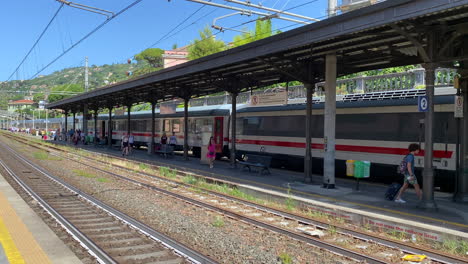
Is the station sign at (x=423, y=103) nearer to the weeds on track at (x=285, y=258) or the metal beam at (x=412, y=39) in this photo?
the metal beam at (x=412, y=39)

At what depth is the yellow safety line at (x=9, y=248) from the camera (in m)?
5.43

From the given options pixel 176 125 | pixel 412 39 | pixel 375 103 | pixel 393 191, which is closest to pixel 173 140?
pixel 176 125

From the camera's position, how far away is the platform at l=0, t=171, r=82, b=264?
18.3ft

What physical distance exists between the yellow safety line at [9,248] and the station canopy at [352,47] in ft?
27.6

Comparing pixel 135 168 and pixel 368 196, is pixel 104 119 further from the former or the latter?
pixel 368 196

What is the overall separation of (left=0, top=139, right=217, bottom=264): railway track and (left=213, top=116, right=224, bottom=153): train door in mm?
11491

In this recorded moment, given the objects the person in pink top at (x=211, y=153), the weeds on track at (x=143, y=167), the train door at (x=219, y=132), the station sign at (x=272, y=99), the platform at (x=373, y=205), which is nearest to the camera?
the platform at (x=373, y=205)

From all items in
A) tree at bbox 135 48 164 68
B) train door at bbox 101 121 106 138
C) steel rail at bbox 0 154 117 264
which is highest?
tree at bbox 135 48 164 68

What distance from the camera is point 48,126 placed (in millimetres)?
73938

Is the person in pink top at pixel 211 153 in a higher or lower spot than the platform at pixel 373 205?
higher

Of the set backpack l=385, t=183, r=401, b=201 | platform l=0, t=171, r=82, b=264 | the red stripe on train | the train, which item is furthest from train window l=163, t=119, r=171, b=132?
backpack l=385, t=183, r=401, b=201

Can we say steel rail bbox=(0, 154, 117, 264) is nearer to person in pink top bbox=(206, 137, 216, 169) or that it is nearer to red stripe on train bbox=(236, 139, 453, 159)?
person in pink top bbox=(206, 137, 216, 169)

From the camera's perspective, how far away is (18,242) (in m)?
6.28

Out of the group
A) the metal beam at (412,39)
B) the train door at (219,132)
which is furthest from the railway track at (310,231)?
the train door at (219,132)
